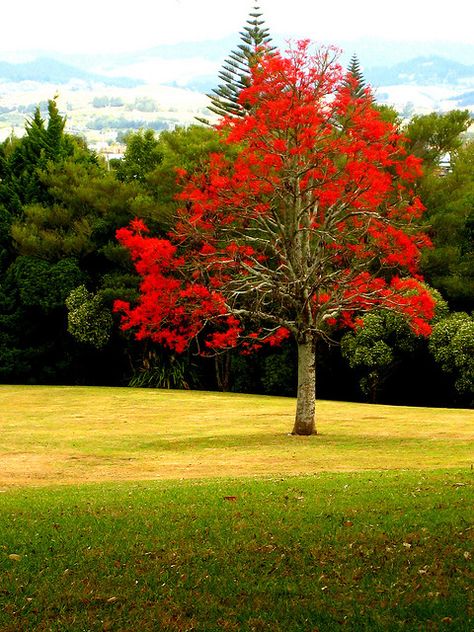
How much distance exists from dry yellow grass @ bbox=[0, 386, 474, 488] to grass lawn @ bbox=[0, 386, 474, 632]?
0.14 meters

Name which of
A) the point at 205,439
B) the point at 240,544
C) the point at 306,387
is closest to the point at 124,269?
the point at 205,439

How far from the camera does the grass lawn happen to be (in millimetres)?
6719

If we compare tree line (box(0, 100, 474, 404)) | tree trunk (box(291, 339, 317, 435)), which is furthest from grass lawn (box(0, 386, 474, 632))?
tree line (box(0, 100, 474, 404))

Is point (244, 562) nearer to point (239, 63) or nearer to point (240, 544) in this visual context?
point (240, 544)

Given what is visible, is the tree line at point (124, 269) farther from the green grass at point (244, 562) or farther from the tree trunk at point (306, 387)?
the green grass at point (244, 562)

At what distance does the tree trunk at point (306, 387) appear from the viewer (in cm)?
1917

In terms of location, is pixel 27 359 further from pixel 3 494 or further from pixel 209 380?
pixel 3 494

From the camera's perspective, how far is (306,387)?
19281 millimetres

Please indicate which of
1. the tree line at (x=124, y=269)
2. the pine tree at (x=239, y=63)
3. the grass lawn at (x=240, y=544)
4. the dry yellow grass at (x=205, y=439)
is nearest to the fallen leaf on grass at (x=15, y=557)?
the grass lawn at (x=240, y=544)

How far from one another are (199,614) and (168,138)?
30.1 meters

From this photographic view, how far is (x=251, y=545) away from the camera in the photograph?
823cm

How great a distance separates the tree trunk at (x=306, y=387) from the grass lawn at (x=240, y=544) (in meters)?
2.84

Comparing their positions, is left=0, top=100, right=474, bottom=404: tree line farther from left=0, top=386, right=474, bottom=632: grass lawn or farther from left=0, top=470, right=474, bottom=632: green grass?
left=0, top=470, right=474, bottom=632: green grass

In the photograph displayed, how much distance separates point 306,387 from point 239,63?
32.1 m
